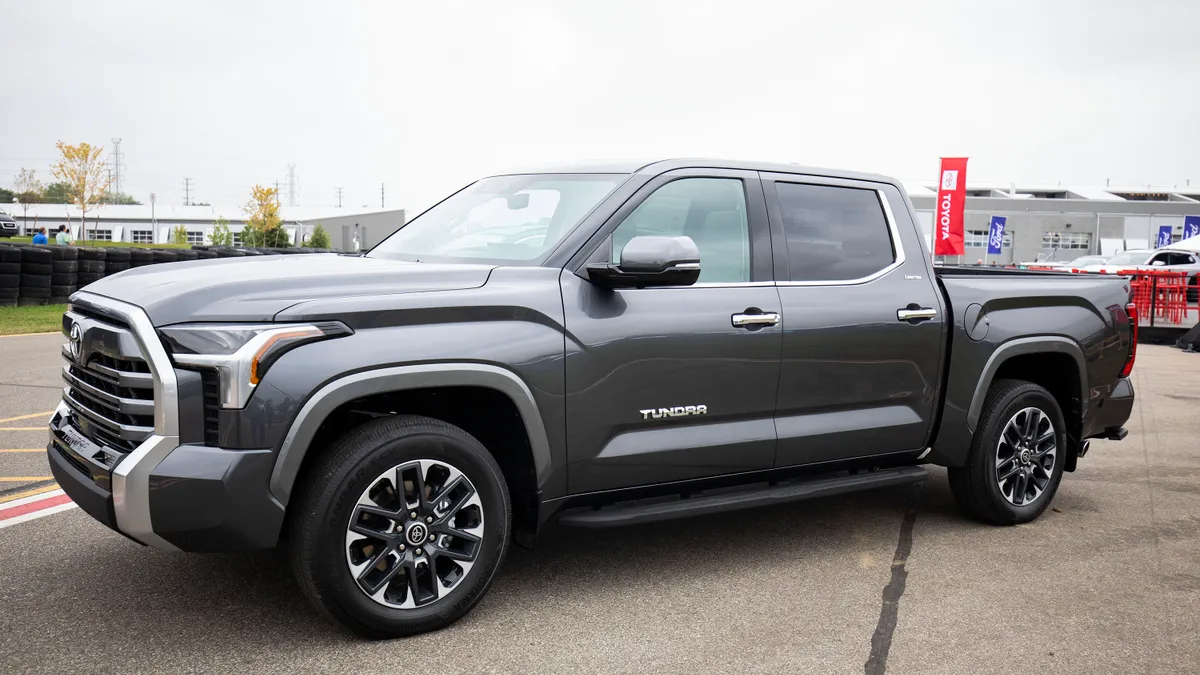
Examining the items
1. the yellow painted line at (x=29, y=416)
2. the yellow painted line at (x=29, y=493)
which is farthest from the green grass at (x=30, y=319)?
the yellow painted line at (x=29, y=493)

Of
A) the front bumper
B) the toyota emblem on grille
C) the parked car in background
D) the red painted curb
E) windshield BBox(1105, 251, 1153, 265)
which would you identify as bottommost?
the red painted curb

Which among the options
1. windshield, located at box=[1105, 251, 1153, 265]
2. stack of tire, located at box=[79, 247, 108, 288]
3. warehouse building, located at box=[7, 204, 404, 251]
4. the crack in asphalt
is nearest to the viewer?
the crack in asphalt

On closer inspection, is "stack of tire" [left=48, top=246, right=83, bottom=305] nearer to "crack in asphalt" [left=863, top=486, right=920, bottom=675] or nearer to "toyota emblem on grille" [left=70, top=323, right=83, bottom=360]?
"toyota emblem on grille" [left=70, top=323, right=83, bottom=360]

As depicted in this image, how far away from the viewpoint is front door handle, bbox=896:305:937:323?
5.27m

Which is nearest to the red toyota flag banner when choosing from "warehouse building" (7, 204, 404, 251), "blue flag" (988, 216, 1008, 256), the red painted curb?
"blue flag" (988, 216, 1008, 256)

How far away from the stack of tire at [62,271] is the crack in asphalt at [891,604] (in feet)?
56.1

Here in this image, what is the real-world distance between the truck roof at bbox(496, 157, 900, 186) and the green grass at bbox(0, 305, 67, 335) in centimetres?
1232

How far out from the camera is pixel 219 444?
3553 mm

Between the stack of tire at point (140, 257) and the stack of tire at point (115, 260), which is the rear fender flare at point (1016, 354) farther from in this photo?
the stack of tire at point (140, 257)

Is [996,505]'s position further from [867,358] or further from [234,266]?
[234,266]

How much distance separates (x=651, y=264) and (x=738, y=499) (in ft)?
4.09

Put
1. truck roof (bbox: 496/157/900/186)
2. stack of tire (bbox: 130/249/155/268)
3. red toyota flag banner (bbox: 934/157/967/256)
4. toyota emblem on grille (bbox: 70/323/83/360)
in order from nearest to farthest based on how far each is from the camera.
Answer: toyota emblem on grille (bbox: 70/323/83/360) → truck roof (bbox: 496/157/900/186) → stack of tire (bbox: 130/249/155/268) → red toyota flag banner (bbox: 934/157/967/256)

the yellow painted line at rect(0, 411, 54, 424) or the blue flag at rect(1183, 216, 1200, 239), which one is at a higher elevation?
the blue flag at rect(1183, 216, 1200, 239)

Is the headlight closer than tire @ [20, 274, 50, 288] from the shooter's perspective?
Yes
